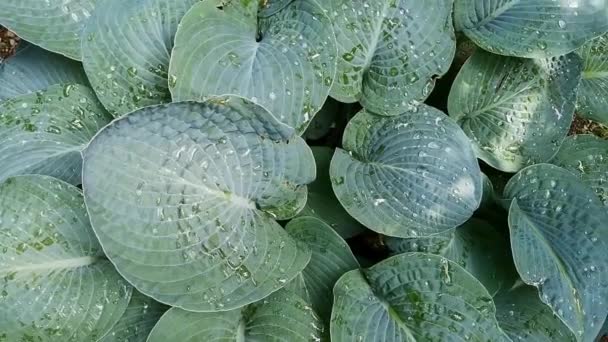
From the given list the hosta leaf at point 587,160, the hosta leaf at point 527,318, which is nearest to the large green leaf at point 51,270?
the hosta leaf at point 527,318

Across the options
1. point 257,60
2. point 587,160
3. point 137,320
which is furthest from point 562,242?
point 137,320

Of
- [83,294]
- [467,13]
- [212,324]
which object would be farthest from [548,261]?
[83,294]

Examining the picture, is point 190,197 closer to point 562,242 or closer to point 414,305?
point 414,305

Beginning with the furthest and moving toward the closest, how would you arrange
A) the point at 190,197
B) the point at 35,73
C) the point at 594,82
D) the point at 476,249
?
the point at 594,82 → the point at 35,73 → the point at 476,249 → the point at 190,197

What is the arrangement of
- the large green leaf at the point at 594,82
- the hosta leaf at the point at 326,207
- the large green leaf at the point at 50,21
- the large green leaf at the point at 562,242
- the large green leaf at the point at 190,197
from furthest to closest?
1. the large green leaf at the point at 594,82
2. the hosta leaf at the point at 326,207
3. the large green leaf at the point at 50,21
4. the large green leaf at the point at 562,242
5. the large green leaf at the point at 190,197

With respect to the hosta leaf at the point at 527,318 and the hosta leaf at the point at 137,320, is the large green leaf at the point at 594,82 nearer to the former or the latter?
the hosta leaf at the point at 527,318

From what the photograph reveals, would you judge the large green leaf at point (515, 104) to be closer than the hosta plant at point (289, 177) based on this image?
No

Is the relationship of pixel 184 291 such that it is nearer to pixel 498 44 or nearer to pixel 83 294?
pixel 83 294
